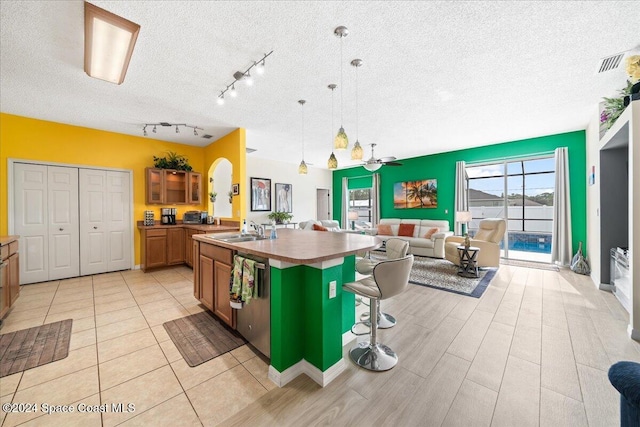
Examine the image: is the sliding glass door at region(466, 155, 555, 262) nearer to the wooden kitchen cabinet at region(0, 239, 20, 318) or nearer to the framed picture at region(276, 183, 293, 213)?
the framed picture at region(276, 183, 293, 213)

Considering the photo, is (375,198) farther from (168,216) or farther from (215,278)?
(215,278)

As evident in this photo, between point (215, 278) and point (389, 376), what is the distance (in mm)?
1940

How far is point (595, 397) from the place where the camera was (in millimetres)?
1601

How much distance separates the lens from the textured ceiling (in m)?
1.86

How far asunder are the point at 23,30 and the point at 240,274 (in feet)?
9.07

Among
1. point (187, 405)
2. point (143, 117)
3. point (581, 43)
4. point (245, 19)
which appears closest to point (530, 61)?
point (581, 43)

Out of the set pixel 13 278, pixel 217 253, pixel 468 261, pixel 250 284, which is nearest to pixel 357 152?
pixel 250 284

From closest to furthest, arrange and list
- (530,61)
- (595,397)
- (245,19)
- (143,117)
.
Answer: (595,397) → (245,19) → (530,61) → (143,117)

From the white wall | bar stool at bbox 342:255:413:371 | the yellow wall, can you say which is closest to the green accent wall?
the white wall

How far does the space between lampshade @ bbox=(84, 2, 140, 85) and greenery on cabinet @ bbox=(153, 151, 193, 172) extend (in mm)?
2719

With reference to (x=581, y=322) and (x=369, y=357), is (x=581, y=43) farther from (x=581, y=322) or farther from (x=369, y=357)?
(x=369, y=357)

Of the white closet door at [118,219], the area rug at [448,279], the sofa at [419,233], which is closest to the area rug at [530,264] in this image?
the area rug at [448,279]

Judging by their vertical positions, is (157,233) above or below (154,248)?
above

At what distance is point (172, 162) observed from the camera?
5.23 meters
